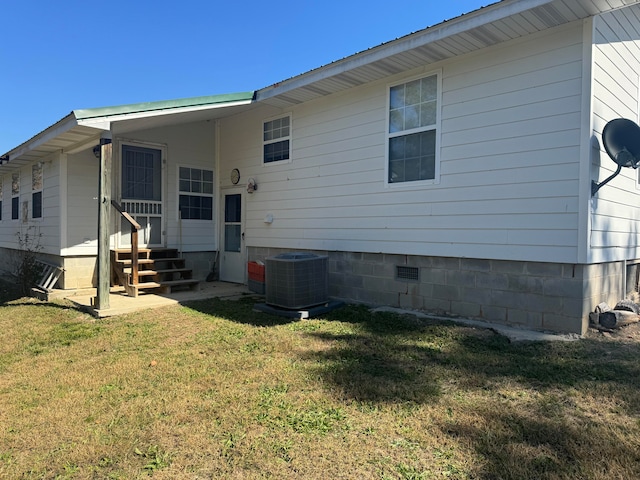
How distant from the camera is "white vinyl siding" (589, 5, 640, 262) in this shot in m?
4.52

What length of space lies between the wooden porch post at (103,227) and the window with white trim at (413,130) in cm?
413

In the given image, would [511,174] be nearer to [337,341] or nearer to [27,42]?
[337,341]

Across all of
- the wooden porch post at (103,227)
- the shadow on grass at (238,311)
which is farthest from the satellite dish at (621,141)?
the wooden porch post at (103,227)

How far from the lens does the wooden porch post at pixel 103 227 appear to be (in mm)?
5805

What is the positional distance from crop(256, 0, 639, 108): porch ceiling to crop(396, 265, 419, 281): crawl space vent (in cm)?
284

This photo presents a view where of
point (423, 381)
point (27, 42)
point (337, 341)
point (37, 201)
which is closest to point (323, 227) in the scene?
point (337, 341)

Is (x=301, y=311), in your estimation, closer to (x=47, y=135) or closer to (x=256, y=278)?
(x=256, y=278)

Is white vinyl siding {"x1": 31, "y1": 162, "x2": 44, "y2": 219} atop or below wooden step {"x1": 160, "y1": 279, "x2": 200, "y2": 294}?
atop

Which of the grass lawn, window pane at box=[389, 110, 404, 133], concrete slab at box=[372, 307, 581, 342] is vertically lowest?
the grass lawn

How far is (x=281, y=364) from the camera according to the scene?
3795 mm

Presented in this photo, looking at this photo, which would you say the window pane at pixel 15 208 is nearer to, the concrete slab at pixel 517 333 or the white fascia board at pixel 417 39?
the white fascia board at pixel 417 39

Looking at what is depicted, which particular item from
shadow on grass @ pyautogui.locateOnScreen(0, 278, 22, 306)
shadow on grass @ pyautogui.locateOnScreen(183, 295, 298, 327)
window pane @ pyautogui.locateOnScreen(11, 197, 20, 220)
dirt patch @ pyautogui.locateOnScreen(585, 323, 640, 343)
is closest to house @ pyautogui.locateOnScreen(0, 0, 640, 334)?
dirt patch @ pyautogui.locateOnScreen(585, 323, 640, 343)

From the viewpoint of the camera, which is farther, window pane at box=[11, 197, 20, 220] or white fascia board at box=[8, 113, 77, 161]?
window pane at box=[11, 197, 20, 220]

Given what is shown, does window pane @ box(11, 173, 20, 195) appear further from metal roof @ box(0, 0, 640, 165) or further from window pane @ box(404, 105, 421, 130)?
window pane @ box(404, 105, 421, 130)
